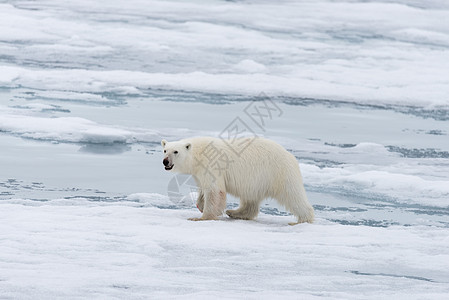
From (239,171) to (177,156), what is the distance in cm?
43

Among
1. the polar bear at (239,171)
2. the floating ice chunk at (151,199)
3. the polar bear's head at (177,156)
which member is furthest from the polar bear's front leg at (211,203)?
the floating ice chunk at (151,199)

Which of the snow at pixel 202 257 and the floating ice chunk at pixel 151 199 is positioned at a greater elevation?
the snow at pixel 202 257

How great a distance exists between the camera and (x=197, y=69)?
13.3 metres

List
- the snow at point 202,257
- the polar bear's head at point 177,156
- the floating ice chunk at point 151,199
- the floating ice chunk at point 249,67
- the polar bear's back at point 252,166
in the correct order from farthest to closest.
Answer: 1. the floating ice chunk at point 249,67
2. the floating ice chunk at point 151,199
3. the polar bear's back at point 252,166
4. the polar bear's head at point 177,156
5. the snow at point 202,257

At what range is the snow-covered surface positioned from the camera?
4.01m

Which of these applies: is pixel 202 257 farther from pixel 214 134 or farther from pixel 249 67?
pixel 249 67

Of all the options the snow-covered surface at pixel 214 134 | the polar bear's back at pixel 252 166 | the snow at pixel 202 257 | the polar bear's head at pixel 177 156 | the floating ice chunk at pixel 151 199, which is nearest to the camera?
the snow at pixel 202 257

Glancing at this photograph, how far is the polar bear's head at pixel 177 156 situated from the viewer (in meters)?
5.23

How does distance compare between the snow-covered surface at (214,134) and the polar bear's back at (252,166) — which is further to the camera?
the polar bear's back at (252,166)

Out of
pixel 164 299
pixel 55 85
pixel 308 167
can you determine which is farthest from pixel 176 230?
pixel 55 85

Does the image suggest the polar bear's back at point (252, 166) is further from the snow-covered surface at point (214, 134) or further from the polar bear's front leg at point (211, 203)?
the snow-covered surface at point (214, 134)

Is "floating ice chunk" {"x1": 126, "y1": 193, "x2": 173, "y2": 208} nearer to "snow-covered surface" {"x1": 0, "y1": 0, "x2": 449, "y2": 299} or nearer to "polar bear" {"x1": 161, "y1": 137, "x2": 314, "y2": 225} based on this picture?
"snow-covered surface" {"x1": 0, "y1": 0, "x2": 449, "y2": 299}

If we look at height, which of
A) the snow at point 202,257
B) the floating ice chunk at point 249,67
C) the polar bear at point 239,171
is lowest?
the snow at point 202,257

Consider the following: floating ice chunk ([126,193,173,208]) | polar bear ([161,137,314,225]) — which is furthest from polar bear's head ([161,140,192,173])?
floating ice chunk ([126,193,173,208])
